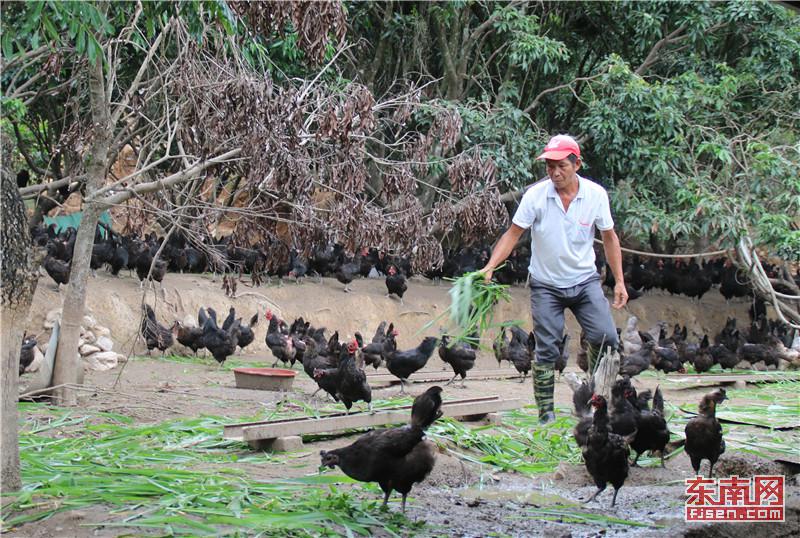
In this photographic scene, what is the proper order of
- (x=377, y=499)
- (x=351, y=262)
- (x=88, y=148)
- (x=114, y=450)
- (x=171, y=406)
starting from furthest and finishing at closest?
1. (x=351, y=262)
2. (x=88, y=148)
3. (x=171, y=406)
4. (x=114, y=450)
5. (x=377, y=499)

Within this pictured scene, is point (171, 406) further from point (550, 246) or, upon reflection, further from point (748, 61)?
point (748, 61)

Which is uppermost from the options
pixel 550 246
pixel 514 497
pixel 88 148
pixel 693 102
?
pixel 693 102

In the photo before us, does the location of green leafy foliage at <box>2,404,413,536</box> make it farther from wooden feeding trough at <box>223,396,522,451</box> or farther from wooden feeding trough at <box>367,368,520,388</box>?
wooden feeding trough at <box>367,368,520,388</box>

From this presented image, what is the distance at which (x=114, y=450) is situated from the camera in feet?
20.5

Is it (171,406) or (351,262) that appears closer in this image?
(171,406)

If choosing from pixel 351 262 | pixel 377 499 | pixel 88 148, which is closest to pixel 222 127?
pixel 88 148

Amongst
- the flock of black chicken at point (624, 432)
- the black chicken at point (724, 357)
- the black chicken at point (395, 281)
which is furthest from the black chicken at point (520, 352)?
the flock of black chicken at point (624, 432)

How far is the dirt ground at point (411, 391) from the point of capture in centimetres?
522

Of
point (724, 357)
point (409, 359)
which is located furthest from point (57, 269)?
point (724, 357)

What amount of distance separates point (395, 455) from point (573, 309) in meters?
2.34

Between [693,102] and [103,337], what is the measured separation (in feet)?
36.0

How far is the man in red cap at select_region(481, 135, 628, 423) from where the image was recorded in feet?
21.7

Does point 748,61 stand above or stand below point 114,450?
above

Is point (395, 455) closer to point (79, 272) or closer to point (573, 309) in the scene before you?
point (573, 309)
